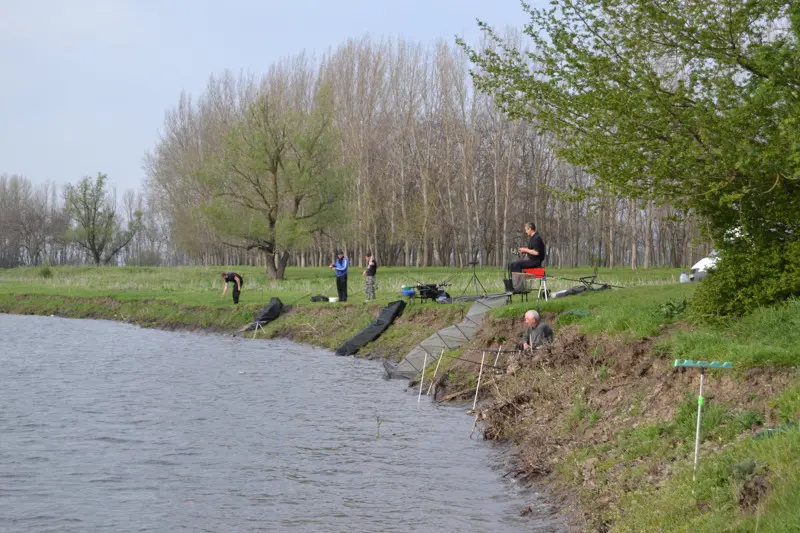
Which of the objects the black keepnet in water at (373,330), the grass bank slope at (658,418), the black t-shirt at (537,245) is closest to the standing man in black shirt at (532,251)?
the black t-shirt at (537,245)

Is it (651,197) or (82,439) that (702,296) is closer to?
(651,197)

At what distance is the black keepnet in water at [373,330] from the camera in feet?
88.3

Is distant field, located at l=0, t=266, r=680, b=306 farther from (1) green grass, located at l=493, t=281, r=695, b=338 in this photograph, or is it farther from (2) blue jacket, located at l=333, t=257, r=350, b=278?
(1) green grass, located at l=493, t=281, r=695, b=338

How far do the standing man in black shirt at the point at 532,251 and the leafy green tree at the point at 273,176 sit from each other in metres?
33.0

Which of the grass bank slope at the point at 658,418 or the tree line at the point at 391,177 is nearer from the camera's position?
the grass bank slope at the point at 658,418

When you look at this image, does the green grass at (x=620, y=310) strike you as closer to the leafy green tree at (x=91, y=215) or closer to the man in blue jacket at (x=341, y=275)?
the man in blue jacket at (x=341, y=275)

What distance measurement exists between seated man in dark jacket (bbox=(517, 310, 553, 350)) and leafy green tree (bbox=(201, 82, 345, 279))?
3758 centimetres

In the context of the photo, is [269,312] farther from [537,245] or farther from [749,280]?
[749,280]

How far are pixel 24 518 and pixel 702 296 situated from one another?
10225 millimetres

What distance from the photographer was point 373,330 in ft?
89.9

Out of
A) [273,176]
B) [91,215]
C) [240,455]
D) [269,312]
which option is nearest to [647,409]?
[240,455]

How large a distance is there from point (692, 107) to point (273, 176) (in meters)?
44.8

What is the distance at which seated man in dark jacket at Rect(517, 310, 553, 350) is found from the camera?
53.6ft

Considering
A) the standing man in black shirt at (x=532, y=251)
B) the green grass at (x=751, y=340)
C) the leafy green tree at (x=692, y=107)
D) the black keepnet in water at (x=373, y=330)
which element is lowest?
the black keepnet in water at (x=373, y=330)
